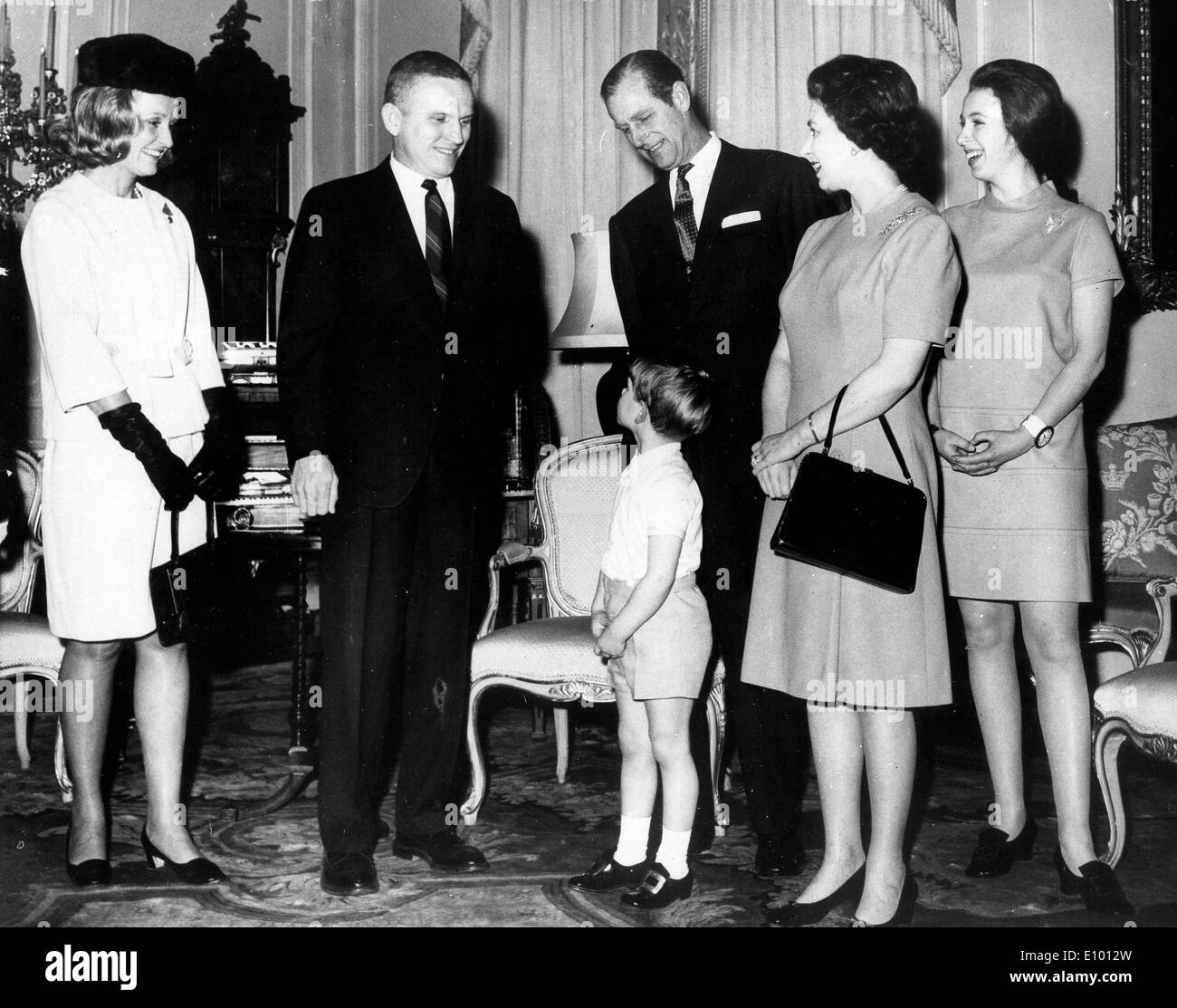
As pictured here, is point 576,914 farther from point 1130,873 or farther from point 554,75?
point 554,75

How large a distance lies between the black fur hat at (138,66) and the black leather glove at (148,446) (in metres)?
0.73

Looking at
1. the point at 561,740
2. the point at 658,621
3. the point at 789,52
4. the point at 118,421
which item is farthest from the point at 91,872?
the point at 789,52

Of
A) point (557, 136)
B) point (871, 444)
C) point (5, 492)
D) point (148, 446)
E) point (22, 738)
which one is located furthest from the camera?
point (557, 136)

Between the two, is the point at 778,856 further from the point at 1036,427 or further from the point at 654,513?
the point at 1036,427

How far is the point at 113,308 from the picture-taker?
8.78ft

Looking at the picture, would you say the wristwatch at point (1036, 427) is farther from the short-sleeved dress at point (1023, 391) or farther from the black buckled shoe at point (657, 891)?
the black buckled shoe at point (657, 891)

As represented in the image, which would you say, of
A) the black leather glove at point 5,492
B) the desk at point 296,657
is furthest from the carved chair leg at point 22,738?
the desk at point 296,657

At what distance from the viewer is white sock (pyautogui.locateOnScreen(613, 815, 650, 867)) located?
2.68 meters

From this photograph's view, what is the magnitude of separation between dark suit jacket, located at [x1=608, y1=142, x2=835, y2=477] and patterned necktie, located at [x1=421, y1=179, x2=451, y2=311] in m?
0.55

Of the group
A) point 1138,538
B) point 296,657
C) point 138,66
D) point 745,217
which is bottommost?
point 296,657

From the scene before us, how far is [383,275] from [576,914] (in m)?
1.50

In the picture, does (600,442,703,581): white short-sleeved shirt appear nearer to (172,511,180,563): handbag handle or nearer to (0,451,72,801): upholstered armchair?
(172,511,180,563): handbag handle

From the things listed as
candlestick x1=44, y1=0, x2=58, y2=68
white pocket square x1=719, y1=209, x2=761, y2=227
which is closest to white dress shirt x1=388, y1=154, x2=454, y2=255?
white pocket square x1=719, y1=209, x2=761, y2=227

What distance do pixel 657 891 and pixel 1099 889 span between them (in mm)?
943
